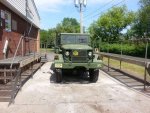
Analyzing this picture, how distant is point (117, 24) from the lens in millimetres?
66812

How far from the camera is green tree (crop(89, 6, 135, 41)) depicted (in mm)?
66938

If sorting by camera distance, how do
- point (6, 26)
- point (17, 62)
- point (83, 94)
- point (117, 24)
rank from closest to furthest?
point (83, 94)
point (17, 62)
point (6, 26)
point (117, 24)

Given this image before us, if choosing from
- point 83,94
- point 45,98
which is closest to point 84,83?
point 83,94

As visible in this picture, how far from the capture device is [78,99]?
987 centimetres

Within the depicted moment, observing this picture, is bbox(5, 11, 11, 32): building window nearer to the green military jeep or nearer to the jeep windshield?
the jeep windshield

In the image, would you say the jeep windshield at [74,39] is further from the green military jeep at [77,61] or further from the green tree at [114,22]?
the green tree at [114,22]

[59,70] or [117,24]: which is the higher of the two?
[117,24]

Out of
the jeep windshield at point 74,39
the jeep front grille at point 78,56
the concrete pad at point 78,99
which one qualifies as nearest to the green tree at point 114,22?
the jeep windshield at point 74,39

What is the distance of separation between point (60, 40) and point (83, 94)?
5.62 m

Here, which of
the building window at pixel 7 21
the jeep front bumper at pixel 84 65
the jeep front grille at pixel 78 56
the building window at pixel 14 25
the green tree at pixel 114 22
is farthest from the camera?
the green tree at pixel 114 22

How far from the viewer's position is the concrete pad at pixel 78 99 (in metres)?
8.55

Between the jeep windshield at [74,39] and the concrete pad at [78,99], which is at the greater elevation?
the jeep windshield at [74,39]

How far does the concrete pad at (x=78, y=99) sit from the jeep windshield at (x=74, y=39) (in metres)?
3.02

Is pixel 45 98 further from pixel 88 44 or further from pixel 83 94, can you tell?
pixel 88 44
